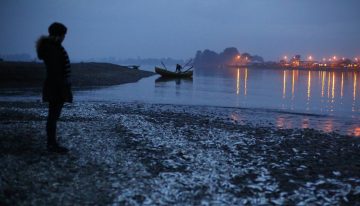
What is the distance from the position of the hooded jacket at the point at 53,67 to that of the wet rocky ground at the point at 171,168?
1647 millimetres

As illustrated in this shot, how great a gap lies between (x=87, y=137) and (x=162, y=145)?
267cm

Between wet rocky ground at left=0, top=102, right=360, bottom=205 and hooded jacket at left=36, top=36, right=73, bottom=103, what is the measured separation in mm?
1647

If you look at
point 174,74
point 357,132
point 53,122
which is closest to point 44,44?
point 53,122

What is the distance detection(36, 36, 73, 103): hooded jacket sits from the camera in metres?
8.61

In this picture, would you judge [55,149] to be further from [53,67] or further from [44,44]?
[44,44]

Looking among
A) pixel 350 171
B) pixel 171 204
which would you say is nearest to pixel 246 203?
pixel 171 204

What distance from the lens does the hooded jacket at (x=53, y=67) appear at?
8609mm

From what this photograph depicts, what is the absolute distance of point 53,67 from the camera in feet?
28.4

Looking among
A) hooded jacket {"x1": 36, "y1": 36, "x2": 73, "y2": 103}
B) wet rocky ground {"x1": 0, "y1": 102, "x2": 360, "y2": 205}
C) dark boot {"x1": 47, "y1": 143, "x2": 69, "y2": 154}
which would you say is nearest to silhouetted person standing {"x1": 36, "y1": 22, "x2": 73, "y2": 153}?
hooded jacket {"x1": 36, "y1": 36, "x2": 73, "y2": 103}

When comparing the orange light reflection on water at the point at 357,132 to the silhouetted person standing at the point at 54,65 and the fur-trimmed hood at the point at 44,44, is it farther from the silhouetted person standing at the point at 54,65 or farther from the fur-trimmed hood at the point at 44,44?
the fur-trimmed hood at the point at 44,44

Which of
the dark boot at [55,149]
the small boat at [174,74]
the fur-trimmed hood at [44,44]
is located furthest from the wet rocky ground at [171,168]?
the small boat at [174,74]

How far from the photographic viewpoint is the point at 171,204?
21.3 ft

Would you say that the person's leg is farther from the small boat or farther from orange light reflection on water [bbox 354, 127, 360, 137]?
the small boat

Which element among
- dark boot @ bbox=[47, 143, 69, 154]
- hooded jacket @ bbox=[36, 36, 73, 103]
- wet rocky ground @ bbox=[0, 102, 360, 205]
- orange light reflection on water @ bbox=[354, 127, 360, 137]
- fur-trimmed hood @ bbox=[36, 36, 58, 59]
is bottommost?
orange light reflection on water @ bbox=[354, 127, 360, 137]
